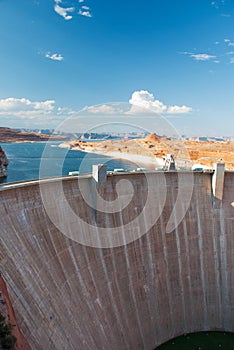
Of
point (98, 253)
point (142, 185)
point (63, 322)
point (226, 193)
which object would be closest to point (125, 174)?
point (142, 185)

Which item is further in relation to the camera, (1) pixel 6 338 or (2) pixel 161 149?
(2) pixel 161 149

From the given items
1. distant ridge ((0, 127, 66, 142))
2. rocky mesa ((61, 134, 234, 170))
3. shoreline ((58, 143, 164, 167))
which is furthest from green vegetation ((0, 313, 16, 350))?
distant ridge ((0, 127, 66, 142))

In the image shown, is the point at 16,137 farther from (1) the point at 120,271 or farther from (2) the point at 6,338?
(2) the point at 6,338

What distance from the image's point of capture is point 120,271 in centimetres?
1675

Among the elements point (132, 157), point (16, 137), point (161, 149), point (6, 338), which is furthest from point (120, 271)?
point (16, 137)

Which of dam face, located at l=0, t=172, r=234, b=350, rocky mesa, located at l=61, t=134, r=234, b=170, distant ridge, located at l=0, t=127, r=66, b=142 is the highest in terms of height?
distant ridge, located at l=0, t=127, r=66, b=142

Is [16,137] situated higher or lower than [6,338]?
higher

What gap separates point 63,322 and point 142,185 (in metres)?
9.50

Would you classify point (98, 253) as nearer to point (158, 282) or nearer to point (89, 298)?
point (89, 298)

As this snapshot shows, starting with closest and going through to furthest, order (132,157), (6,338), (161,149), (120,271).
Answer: (6,338), (120,271), (161,149), (132,157)

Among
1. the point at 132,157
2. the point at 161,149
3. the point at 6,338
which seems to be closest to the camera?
the point at 6,338

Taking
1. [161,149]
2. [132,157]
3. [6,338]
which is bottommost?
[6,338]

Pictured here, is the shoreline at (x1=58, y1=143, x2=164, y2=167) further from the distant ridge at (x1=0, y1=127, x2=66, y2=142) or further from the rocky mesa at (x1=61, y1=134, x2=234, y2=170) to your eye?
the distant ridge at (x1=0, y1=127, x2=66, y2=142)

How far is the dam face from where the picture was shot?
1233 cm
